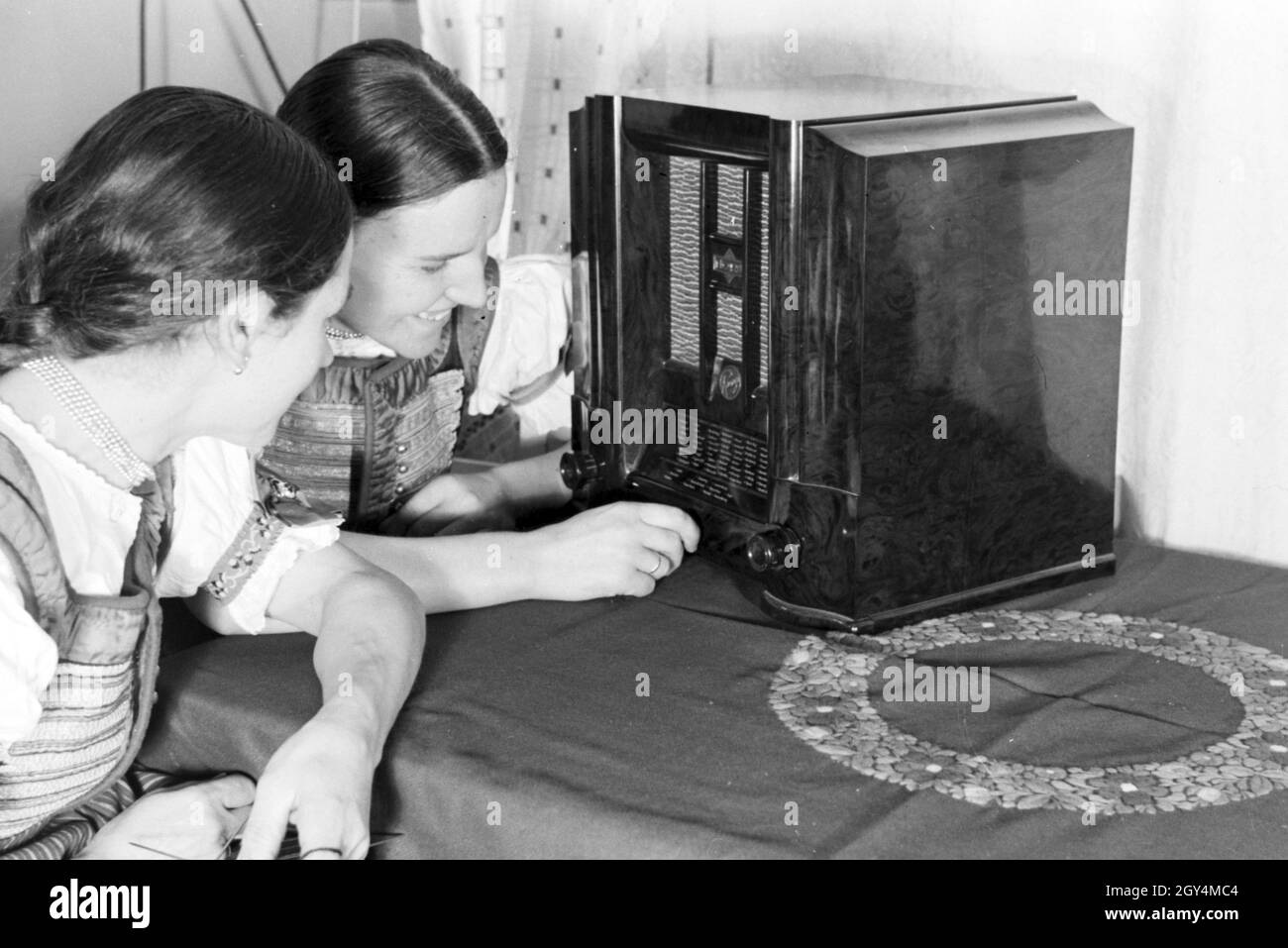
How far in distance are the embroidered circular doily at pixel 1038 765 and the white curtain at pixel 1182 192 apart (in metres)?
0.31

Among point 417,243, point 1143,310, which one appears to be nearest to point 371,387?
point 417,243

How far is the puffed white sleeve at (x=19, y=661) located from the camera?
833mm

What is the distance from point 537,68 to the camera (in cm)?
189

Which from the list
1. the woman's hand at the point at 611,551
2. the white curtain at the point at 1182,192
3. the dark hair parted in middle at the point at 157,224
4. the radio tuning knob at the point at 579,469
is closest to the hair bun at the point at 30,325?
the dark hair parted in middle at the point at 157,224

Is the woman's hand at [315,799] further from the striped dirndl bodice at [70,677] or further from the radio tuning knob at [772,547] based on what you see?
the radio tuning knob at [772,547]

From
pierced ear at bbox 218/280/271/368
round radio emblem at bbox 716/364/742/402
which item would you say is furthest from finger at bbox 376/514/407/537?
pierced ear at bbox 218/280/271/368

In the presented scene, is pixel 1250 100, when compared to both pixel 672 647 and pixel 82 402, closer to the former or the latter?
pixel 672 647

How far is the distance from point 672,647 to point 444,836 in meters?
0.26

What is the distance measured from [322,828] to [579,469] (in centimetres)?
59

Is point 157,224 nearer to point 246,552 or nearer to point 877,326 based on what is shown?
point 246,552

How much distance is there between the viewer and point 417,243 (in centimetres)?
124

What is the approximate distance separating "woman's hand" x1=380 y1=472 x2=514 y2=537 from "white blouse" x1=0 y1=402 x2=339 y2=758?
10.2 inches

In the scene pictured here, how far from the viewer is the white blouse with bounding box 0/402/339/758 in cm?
84

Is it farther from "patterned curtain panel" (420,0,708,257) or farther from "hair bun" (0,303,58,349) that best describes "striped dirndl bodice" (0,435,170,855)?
"patterned curtain panel" (420,0,708,257)
